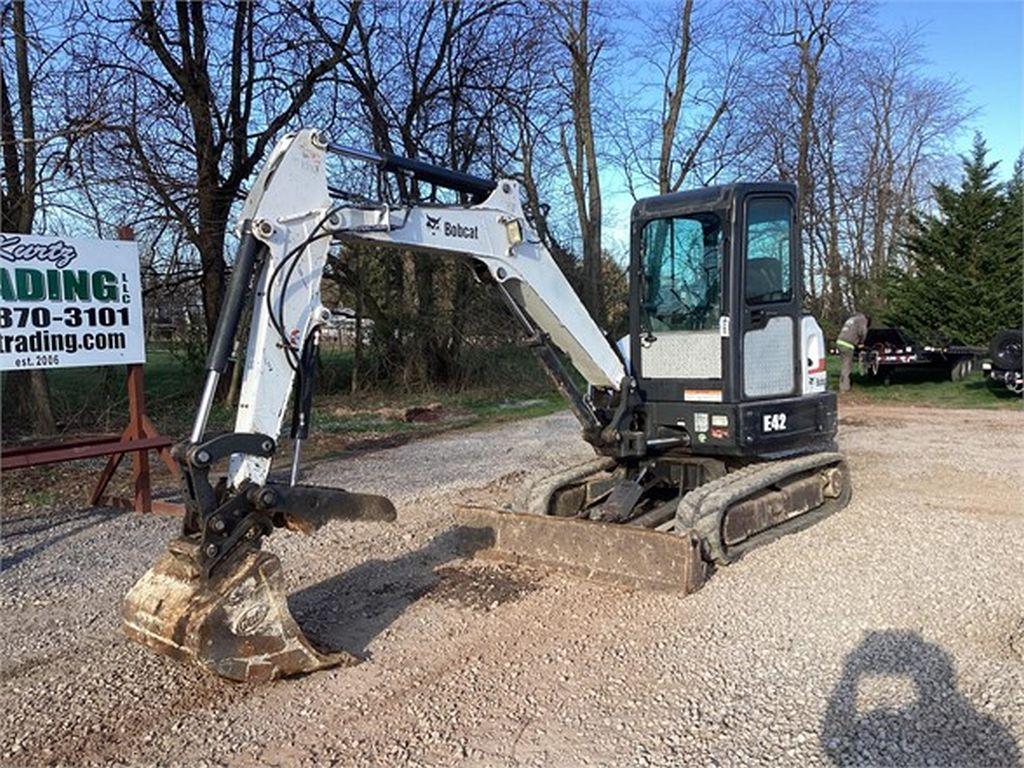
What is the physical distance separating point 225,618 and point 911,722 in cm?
302

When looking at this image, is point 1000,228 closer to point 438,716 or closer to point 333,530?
point 333,530

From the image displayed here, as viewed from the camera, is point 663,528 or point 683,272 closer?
point 683,272

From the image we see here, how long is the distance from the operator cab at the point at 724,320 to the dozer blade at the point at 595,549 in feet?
3.80

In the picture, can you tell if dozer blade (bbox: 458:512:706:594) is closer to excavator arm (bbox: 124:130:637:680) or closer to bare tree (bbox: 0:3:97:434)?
excavator arm (bbox: 124:130:637:680)

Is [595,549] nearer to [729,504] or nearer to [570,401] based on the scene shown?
[729,504]

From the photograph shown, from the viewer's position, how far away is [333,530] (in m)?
7.15

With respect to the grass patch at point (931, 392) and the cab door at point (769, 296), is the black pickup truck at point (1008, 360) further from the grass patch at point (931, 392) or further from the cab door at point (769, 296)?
the cab door at point (769, 296)

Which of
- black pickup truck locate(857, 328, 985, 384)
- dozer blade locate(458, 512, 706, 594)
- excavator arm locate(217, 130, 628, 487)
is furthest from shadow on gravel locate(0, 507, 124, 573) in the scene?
black pickup truck locate(857, 328, 985, 384)

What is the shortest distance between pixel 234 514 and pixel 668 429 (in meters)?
3.51

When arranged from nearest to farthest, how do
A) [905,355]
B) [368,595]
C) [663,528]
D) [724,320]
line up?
[368,595], [724,320], [663,528], [905,355]

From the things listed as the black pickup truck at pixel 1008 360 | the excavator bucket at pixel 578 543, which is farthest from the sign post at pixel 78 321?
the black pickup truck at pixel 1008 360

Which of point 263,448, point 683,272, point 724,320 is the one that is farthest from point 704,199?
point 263,448

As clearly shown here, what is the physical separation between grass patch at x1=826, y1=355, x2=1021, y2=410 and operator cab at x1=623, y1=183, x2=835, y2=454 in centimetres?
1173

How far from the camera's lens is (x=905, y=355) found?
61.9 feet
